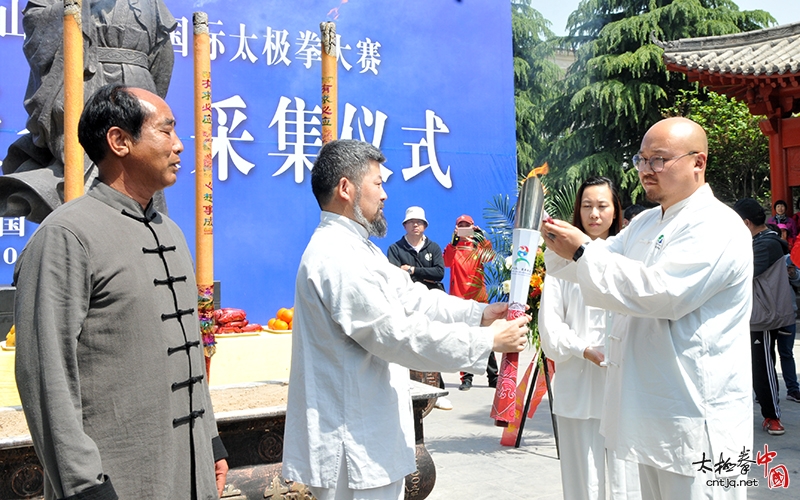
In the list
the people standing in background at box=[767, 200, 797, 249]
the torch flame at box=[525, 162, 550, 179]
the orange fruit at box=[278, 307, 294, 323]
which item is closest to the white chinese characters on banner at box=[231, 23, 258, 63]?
the orange fruit at box=[278, 307, 294, 323]

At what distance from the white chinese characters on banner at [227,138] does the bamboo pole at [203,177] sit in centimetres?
569

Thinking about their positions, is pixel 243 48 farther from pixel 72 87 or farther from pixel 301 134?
pixel 72 87

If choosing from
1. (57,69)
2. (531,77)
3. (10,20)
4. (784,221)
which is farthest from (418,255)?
(531,77)

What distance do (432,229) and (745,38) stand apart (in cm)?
625

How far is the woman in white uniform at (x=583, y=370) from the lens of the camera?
3355 millimetres

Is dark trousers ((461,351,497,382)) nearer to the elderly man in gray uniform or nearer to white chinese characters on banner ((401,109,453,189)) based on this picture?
white chinese characters on banner ((401,109,453,189))

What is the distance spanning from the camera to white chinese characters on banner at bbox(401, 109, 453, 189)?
34.3ft

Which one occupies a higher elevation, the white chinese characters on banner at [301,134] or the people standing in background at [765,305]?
the white chinese characters on banner at [301,134]

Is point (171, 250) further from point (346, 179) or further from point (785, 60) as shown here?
point (785, 60)

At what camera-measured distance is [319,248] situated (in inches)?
90.3

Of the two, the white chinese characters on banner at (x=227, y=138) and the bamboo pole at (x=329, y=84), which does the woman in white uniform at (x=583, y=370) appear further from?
the white chinese characters on banner at (x=227, y=138)

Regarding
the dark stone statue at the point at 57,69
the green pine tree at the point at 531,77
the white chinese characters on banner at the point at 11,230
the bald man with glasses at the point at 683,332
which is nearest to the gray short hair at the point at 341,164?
the bald man with glasses at the point at 683,332

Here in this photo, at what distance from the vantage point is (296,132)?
9.73 meters

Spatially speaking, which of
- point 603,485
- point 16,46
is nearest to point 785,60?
point 603,485
